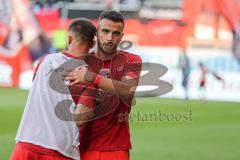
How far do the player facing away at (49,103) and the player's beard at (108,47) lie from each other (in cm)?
26

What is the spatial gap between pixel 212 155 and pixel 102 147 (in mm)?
5703

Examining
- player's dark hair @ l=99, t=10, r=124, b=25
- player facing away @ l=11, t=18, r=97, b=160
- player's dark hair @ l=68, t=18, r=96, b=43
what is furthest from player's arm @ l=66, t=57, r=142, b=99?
player's dark hair @ l=99, t=10, r=124, b=25

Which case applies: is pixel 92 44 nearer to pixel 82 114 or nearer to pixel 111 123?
pixel 82 114

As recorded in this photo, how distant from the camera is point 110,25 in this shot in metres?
4.52

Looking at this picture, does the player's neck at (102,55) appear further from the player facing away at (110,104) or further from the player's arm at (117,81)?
the player's arm at (117,81)

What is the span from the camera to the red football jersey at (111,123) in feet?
15.0

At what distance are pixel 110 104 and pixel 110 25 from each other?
1.80 feet

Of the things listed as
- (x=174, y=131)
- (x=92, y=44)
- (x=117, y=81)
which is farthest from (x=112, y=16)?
(x=174, y=131)

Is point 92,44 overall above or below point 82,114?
above

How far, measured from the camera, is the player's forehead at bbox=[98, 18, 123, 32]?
14.8 feet

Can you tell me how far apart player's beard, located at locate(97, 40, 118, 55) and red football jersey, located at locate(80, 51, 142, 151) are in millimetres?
85

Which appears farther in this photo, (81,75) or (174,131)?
(174,131)

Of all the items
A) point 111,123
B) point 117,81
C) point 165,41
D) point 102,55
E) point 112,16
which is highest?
point 165,41
